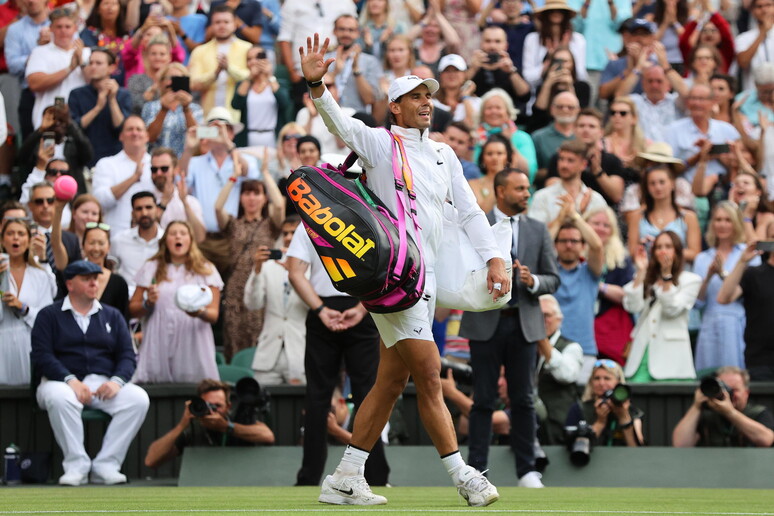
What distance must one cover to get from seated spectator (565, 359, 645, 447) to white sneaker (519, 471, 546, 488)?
86 cm

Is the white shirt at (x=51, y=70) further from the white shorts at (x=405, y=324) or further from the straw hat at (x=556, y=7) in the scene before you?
the white shorts at (x=405, y=324)

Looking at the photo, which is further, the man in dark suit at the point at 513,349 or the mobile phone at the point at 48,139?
the mobile phone at the point at 48,139

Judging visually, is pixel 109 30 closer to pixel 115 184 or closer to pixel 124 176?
pixel 124 176

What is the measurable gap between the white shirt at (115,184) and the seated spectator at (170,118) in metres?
0.77

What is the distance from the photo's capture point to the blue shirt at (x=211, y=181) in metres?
13.8

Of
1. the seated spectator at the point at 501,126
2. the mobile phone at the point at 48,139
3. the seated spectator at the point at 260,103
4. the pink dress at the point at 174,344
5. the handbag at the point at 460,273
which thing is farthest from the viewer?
the seated spectator at the point at 260,103

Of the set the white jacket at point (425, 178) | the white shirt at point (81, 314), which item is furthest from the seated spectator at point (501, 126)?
the white jacket at point (425, 178)

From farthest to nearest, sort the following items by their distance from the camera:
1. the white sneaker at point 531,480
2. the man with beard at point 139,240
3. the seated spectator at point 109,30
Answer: the seated spectator at point 109,30, the man with beard at point 139,240, the white sneaker at point 531,480

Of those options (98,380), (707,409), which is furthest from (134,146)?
(707,409)

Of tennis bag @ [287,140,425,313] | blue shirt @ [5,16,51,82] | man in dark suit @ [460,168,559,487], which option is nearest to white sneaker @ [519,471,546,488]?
man in dark suit @ [460,168,559,487]

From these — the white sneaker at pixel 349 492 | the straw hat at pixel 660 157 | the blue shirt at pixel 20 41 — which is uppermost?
the blue shirt at pixel 20 41

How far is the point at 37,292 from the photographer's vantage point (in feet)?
39.1

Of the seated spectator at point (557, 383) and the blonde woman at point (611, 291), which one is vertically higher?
the blonde woman at point (611, 291)

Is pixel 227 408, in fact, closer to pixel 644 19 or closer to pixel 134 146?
pixel 134 146
